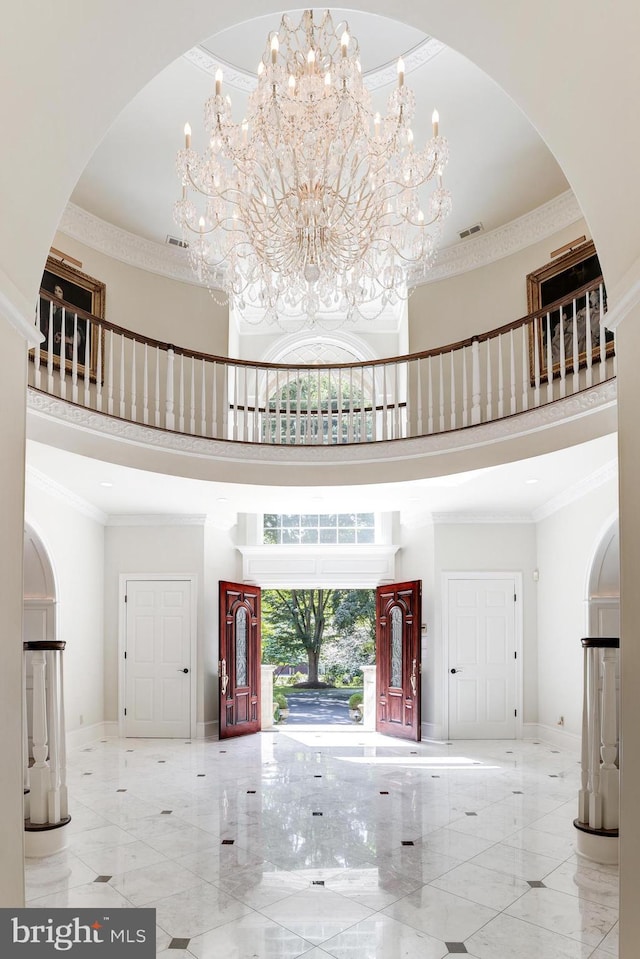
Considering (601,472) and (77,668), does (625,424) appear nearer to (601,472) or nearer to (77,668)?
(601,472)

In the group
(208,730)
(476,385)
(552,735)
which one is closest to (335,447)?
(476,385)

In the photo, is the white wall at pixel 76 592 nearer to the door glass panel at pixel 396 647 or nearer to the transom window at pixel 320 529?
the transom window at pixel 320 529

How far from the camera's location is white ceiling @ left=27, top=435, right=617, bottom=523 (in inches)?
272

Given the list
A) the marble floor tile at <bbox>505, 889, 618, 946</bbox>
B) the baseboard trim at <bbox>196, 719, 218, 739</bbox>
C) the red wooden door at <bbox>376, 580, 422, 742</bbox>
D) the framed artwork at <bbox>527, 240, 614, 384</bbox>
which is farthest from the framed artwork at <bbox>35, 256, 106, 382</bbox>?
the marble floor tile at <bbox>505, 889, 618, 946</bbox>

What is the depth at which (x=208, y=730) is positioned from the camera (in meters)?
10.1

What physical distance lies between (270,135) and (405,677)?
752cm

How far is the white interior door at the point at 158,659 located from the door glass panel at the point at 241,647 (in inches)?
27.7

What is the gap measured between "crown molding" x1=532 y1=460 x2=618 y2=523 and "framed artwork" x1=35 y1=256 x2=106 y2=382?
5505 millimetres

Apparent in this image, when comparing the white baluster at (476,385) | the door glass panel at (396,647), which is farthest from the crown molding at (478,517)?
the white baluster at (476,385)

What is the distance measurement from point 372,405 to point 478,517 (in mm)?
3073

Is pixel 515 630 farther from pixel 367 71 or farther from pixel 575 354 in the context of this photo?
pixel 367 71

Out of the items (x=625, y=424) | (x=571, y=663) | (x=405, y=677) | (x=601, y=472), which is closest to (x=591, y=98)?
(x=625, y=424)

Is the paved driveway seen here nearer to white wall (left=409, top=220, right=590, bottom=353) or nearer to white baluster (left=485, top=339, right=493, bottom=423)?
white baluster (left=485, top=339, right=493, bottom=423)

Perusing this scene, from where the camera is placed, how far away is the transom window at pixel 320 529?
1154 centimetres
